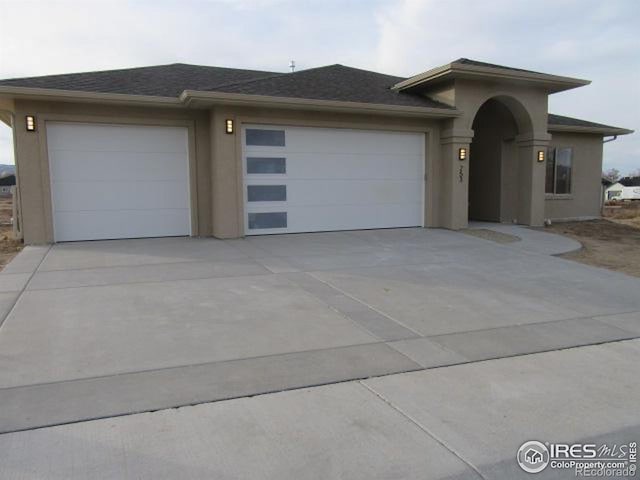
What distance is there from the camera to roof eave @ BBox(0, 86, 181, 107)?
9922 millimetres

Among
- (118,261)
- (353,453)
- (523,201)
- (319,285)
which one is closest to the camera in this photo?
(353,453)

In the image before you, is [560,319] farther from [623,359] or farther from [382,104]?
[382,104]

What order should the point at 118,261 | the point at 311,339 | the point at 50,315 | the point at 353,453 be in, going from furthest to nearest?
the point at 118,261 < the point at 50,315 < the point at 311,339 < the point at 353,453

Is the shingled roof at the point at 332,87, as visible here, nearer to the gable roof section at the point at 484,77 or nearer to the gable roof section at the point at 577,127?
the gable roof section at the point at 484,77

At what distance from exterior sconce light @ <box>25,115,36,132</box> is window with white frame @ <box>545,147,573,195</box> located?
46.4ft

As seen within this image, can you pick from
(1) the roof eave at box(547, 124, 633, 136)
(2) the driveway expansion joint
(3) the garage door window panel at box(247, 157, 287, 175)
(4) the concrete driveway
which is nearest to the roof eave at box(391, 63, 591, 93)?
(1) the roof eave at box(547, 124, 633, 136)

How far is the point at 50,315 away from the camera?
5402mm

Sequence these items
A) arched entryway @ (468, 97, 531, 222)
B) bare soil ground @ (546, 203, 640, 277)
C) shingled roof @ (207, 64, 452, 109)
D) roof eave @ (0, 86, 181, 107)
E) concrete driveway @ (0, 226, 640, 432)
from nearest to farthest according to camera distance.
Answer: concrete driveway @ (0, 226, 640, 432) → bare soil ground @ (546, 203, 640, 277) → roof eave @ (0, 86, 181, 107) → shingled roof @ (207, 64, 452, 109) → arched entryway @ (468, 97, 531, 222)

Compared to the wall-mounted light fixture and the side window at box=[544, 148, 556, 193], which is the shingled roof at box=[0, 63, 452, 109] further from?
the side window at box=[544, 148, 556, 193]

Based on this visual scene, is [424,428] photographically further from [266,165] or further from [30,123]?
[30,123]

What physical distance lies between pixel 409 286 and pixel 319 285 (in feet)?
4.05


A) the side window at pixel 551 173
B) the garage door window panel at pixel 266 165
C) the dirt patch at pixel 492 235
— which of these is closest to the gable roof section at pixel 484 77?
the side window at pixel 551 173

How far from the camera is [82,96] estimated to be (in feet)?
33.8

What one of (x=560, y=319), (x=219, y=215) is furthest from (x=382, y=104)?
(x=560, y=319)
